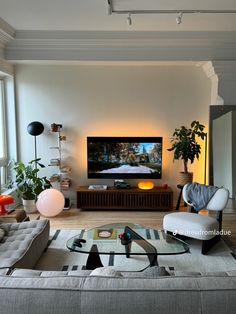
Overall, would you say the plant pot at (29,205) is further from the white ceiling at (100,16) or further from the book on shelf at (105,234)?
the white ceiling at (100,16)

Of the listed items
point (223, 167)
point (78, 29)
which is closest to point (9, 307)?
point (78, 29)

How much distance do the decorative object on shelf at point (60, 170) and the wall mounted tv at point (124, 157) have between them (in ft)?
1.42

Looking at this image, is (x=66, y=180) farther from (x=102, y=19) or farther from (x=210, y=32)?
(x=210, y=32)

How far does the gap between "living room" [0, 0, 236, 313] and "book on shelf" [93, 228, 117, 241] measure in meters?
0.80

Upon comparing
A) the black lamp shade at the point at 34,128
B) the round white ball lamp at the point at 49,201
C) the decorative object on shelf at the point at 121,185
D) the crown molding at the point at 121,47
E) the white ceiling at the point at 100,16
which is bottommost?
the round white ball lamp at the point at 49,201

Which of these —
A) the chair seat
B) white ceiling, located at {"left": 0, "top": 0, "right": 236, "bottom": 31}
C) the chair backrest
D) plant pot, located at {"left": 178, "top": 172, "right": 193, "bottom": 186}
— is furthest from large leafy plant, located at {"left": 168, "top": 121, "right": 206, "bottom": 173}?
white ceiling, located at {"left": 0, "top": 0, "right": 236, "bottom": 31}

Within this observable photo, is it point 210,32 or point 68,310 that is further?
point 210,32

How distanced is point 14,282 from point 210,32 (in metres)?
4.47

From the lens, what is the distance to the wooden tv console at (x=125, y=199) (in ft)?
17.1

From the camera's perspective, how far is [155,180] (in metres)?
5.55

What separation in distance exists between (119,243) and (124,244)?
0.06 metres

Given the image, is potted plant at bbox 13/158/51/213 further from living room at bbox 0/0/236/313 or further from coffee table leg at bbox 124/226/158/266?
coffee table leg at bbox 124/226/158/266

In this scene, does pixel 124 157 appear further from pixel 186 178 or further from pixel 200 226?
pixel 200 226

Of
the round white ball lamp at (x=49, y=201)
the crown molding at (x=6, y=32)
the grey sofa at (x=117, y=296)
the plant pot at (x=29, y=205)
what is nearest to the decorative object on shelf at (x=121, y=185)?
the round white ball lamp at (x=49, y=201)
